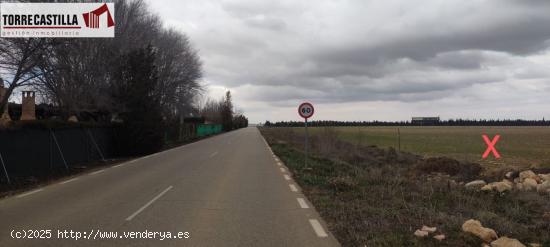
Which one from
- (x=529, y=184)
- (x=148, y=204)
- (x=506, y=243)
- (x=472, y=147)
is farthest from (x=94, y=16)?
(x=472, y=147)

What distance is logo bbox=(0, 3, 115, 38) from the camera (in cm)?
1834

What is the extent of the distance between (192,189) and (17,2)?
554 inches

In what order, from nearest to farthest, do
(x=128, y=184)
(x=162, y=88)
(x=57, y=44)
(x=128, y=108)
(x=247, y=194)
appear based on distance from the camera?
(x=247, y=194)
(x=128, y=184)
(x=57, y=44)
(x=128, y=108)
(x=162, y=88)

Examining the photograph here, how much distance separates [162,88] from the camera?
4509 centimetres

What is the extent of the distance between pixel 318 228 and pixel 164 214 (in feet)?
9.34

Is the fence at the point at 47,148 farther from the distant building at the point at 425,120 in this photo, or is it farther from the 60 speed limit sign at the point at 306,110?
the distant building at the point at 425,120

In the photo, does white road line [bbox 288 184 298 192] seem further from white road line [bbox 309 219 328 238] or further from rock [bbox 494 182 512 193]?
rock [bbox 494 182 512 193]

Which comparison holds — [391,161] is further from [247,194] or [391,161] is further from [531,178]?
[247,194]

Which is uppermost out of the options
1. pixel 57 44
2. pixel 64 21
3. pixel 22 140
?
pixel 64 21

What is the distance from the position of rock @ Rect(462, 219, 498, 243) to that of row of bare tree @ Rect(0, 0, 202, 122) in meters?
18.0

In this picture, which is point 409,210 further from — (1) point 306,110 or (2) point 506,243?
(1) point 306,110

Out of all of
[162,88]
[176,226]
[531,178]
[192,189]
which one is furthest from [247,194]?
[162,88]

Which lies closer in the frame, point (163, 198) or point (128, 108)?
point (163, 198)

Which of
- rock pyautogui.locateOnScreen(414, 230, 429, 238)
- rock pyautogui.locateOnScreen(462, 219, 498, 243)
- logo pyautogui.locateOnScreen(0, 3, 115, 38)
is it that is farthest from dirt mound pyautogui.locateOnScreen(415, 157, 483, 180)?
logo pyautogui.locateOnScreen(0, 3, 115, 38)
